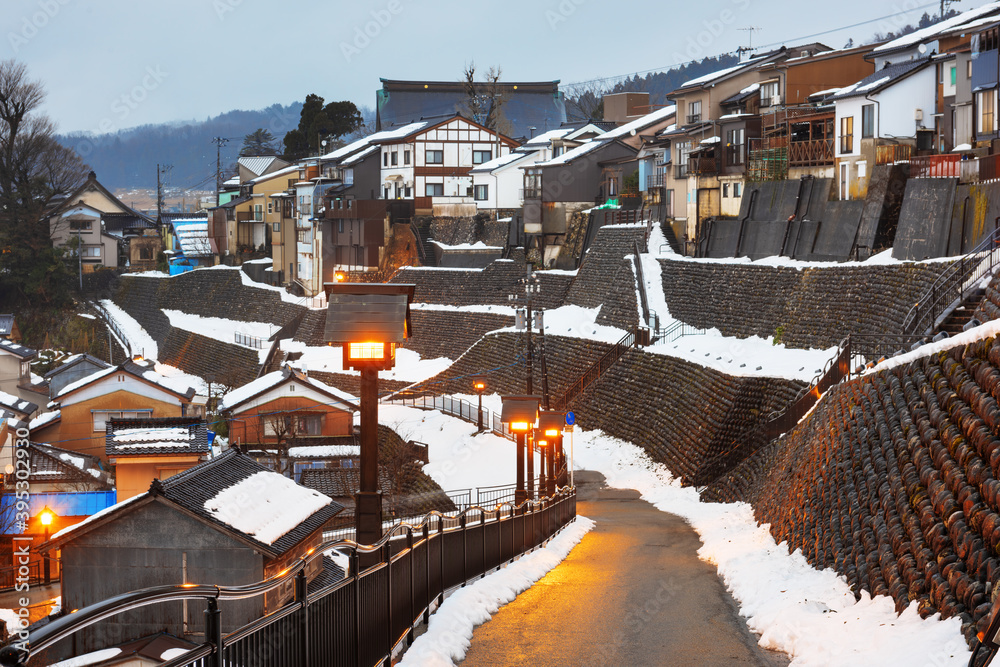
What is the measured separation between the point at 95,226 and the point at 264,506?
2815 inches

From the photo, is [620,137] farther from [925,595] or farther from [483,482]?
[925,595]

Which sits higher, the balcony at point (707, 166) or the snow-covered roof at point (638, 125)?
the snow-covered roof at point (638, 125)

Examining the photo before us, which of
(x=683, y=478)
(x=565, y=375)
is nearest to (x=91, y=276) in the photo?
(x=565, y=375)

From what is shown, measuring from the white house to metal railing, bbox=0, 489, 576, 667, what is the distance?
88.1 ft

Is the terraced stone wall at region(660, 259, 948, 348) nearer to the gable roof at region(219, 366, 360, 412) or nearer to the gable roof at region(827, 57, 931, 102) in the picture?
the gable roof at region(827, 57, 931, 102)

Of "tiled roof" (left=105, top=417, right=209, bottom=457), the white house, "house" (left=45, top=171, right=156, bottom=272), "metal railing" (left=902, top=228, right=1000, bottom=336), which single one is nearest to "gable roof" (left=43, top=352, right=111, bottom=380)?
"tiled roof" (left=105, top=417, right=209, bottom=457)

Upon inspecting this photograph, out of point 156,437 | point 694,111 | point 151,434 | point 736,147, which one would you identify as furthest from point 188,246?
point 156,437

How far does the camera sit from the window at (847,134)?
3731 centimetres

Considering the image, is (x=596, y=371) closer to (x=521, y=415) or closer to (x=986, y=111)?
(x=986, y=111)

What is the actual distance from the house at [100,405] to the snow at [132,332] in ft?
88.3

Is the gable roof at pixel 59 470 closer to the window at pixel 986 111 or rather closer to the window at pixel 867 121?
the window at pixel 986 111

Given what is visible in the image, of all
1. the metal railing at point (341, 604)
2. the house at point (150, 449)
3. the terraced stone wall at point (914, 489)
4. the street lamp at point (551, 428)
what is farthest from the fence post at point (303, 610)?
the house at point (150, 449)

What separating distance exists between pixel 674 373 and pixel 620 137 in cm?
2556

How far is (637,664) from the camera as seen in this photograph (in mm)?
9523
